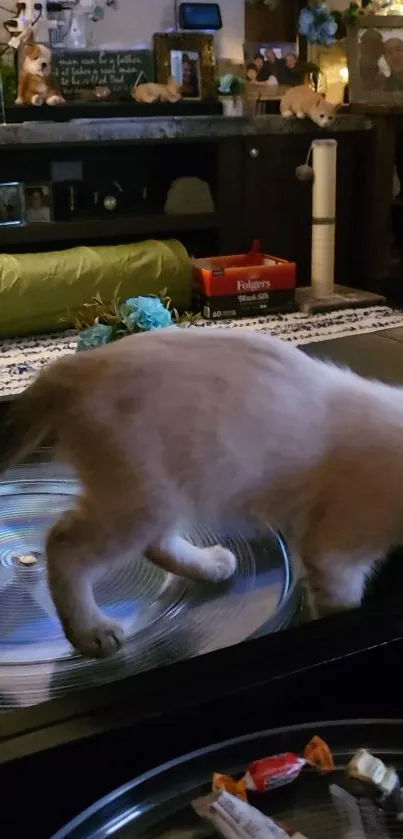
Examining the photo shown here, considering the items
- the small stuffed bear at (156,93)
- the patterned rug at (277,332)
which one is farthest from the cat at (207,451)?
the small stuffed bear at (156,93)

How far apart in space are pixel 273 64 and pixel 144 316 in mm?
2062

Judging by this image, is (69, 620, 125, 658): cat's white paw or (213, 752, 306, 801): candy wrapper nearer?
(213, 752, 306, 801): candy wrapper

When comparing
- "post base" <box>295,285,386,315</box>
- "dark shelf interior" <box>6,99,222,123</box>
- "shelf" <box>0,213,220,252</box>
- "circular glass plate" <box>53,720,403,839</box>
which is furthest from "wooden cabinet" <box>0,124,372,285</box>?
"circular glass plate" <box>53,720,403,839</box>

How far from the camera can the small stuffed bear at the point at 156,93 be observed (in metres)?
3.00

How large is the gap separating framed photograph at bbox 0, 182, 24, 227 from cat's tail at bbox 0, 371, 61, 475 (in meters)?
1.94

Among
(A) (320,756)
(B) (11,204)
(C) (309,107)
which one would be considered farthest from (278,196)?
(A) (320,756)

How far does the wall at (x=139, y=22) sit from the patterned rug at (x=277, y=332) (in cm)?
116

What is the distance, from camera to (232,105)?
10.8 ft

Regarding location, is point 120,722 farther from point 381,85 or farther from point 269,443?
point 381,85

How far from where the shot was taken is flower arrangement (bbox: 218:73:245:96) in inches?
125

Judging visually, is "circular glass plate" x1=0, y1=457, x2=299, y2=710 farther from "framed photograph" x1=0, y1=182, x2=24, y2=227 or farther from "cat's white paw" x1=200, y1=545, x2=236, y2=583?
"framed photograph" x1=0, y1=182, x2=24, y2=227

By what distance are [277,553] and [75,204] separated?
2063 millimetres

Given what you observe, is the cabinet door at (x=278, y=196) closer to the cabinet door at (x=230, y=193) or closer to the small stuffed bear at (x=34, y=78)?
the cabinet door at (x=230, y=193)

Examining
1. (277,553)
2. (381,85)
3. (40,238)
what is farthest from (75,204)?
(277,553)
